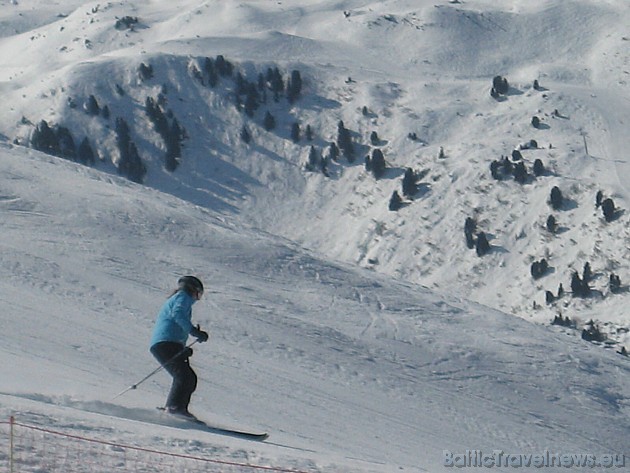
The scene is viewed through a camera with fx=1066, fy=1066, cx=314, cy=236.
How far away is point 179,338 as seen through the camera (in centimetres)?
1212

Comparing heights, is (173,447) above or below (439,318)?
below

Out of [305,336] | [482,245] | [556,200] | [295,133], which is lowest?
[305,336]

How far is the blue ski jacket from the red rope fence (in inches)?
96.0

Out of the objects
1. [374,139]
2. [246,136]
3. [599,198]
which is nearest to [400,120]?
[374,139]

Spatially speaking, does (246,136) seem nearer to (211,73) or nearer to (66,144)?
(211,73)

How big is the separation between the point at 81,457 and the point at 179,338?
3.19 metres

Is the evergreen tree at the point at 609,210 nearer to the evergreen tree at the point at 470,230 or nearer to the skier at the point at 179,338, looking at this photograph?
the evergreen tree at the point at 470,230

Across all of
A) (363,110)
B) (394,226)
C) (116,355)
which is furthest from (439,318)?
(363,110)

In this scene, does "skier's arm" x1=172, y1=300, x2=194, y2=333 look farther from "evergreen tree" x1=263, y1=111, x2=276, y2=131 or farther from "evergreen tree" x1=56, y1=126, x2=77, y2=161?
"evergreen tree" x1=263, y1=111, x2=276, y2=131

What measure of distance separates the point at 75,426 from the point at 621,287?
6938 centimetres

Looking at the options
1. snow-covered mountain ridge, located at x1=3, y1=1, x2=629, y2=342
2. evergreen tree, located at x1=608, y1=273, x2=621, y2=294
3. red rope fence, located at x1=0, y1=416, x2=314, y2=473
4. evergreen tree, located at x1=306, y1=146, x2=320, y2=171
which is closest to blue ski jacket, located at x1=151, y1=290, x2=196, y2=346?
red rope fence, located at x1=0, y1=416, x2=314, y2=473

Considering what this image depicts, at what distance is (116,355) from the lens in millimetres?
18281

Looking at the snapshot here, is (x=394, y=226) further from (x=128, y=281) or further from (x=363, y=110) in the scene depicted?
(x=128, y=281)

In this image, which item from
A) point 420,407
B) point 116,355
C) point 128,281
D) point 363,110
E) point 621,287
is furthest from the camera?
point 363,110
